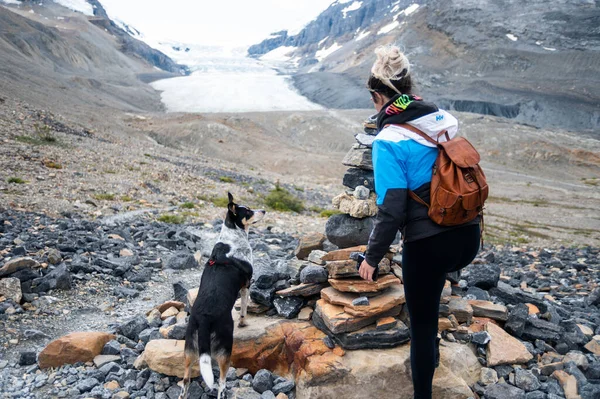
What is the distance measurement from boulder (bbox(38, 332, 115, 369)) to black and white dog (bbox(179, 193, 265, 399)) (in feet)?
5.05

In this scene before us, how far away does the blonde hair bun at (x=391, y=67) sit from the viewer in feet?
11.1

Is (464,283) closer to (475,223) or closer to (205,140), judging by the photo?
(475,223)

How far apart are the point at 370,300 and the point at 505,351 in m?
1.85

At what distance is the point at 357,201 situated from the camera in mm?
5660

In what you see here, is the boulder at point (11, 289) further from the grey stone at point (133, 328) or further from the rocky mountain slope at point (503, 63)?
the rocky mountain slope at point (503, 63)

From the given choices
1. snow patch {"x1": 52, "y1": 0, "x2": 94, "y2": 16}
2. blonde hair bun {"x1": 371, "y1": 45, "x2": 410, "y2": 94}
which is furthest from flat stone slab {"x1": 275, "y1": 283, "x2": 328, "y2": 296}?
snow patch {"x1": 52, "y1": 0, "x2": 94, "y2": 16}

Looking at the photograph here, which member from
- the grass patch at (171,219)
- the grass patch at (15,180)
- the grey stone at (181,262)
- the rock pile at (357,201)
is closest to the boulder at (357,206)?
the rock pile at (357,201)

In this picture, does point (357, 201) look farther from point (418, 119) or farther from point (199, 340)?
point (199, 340)

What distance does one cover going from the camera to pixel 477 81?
3253 inches

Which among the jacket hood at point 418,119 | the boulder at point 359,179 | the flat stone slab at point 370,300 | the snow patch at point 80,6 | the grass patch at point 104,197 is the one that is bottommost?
the grass patch at point 104,197

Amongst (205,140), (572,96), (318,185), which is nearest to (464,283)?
(318,185)

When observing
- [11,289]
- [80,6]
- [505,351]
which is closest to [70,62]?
[80,6]

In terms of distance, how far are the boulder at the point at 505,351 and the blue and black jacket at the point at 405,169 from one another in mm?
2708

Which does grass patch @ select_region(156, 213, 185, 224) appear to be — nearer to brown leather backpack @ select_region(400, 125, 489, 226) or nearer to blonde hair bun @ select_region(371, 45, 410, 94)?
blonde hair bun @ select_region(371, 45, 410, 94)
